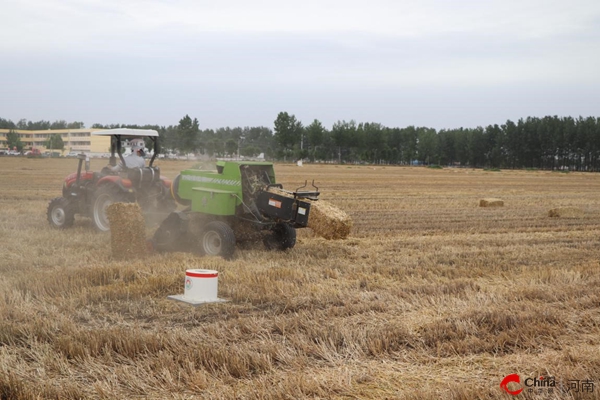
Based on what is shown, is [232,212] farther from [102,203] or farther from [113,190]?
[102,203]

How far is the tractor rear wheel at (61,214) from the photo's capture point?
14.0 meters

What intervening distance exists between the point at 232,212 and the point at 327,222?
1705mm

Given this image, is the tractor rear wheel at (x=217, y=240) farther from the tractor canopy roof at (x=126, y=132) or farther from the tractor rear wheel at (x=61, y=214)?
the tractor rear wheel at (x=61, y=214)

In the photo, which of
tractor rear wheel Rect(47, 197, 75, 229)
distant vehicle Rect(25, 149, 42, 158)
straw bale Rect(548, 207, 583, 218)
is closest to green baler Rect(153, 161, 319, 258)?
tractor rear wheel Rect(47, 197, 75, 229)

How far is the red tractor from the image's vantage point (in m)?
13.3

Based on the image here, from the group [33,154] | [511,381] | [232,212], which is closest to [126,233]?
[232,212]

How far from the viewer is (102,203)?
13656mm

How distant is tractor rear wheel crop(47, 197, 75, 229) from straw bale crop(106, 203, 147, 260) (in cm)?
367

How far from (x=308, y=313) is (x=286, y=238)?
16.5 ft

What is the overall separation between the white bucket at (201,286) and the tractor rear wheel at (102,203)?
20.7 feet

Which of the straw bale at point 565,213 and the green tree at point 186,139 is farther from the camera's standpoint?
the straw bale at point 565,213

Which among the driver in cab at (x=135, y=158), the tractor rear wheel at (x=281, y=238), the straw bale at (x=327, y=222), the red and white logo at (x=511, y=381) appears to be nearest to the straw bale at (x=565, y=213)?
the straw bale at (x=327, y=222)

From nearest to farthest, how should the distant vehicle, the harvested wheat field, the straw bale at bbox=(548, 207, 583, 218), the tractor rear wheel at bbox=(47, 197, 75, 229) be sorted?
the harvested wheat field, the tractor rear wheel at bbox=(47, 197, 75, 229), the straw bale at bbox=(548, 207, 583, 218), the distant vehicle

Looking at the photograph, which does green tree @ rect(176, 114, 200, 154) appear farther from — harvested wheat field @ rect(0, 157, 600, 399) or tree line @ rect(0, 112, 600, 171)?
tree line @ rect(0, 112, 600, 171)
